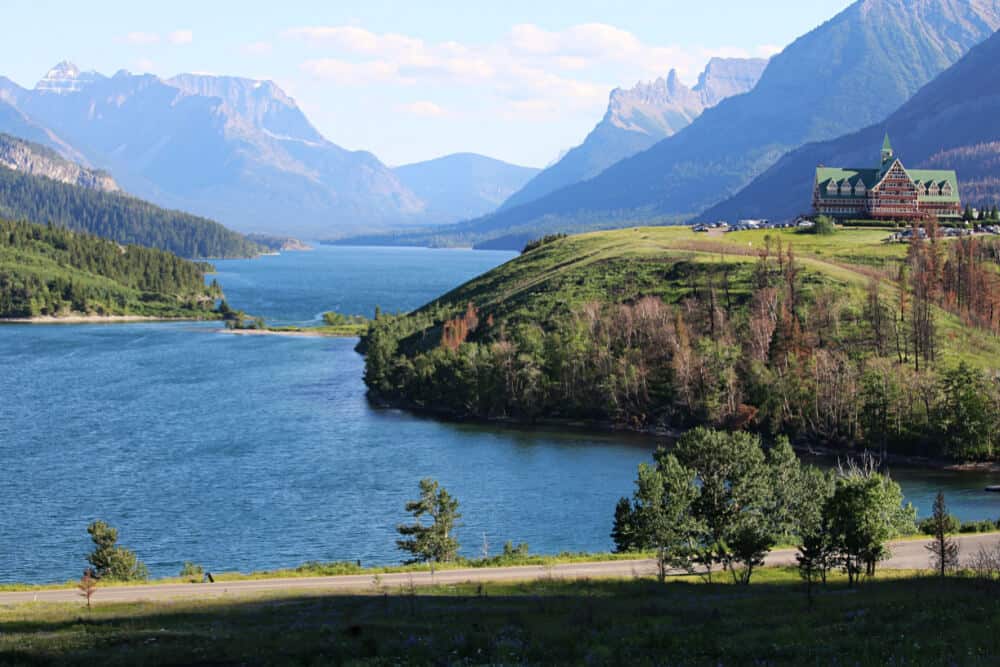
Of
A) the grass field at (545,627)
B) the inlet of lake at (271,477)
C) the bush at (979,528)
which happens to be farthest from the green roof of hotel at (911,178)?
the grass field at (545,627)

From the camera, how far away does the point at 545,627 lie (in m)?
35.7

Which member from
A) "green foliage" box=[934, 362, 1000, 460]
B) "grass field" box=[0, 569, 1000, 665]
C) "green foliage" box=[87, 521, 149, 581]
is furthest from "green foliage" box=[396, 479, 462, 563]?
"green foliage" box=[934, 362, 1000, 460]

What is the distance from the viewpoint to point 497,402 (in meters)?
133

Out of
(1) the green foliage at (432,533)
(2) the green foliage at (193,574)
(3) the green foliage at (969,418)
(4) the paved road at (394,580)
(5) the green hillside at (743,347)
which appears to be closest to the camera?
(4) the paved road at (394,580)

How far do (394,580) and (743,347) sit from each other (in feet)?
272

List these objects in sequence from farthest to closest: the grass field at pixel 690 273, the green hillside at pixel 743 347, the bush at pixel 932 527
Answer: the grass field at pixel 690 273 → the green hillside at pixel 743 347 → the bush at pixel 932 527

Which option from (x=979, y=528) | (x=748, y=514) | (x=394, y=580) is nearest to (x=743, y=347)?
(x=979, y=528)

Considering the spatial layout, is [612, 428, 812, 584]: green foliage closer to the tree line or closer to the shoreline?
the tree line

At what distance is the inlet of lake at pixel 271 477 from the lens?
77.2 metres

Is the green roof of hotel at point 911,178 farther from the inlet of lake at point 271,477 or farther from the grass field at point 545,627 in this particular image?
the grass field at point 545,627

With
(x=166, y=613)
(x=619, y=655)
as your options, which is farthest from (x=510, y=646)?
(x=166, y=613)

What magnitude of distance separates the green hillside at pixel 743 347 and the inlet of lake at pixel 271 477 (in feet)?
23.5

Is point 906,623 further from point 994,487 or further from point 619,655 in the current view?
point 994,487

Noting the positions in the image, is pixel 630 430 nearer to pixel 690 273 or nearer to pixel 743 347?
pixel 743 347
